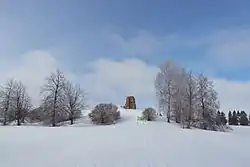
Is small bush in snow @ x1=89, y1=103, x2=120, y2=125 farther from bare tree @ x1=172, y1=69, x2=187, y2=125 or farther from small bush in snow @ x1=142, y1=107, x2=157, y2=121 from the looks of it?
bare tree @ x1=172, y1=69, x2=187, y2=125

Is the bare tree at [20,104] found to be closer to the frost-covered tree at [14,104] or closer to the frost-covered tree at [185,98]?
→ the frost-covered tree at [14,104]

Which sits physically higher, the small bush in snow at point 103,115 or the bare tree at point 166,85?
the bare tree at point 166,85

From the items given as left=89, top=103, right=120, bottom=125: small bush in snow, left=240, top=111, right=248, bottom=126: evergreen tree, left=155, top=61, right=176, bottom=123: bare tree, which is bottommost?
left=240, top=111, right=248, bottom=126: evergreen tree

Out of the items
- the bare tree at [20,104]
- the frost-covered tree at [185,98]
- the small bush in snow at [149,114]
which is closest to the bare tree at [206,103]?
the frost-covered tree at [185,98]

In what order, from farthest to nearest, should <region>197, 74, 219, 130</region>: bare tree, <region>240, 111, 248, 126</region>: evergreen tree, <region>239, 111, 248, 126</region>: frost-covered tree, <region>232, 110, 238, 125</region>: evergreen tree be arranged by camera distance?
<region>232, 110, 238, 125</region>: evergreen tree → <region>239, 111, 248, 126</region>: frost-covered tree → <region>240, 111, 248, 126</region>: evergreen tree → <region>197, 74, 219, 130</region>: bare tree

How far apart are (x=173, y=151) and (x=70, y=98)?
32267 millimetres

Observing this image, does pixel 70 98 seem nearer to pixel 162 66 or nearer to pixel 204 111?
pixel 162 66

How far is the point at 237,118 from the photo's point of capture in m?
77.9

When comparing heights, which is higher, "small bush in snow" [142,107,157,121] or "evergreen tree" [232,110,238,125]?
"small bush in snow" [142,107,157,121]

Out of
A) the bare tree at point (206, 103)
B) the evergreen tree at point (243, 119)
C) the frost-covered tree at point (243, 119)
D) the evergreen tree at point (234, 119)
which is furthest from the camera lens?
the evergreen tree at point (234, 119)

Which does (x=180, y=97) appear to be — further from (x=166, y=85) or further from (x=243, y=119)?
(x=243, y=119)

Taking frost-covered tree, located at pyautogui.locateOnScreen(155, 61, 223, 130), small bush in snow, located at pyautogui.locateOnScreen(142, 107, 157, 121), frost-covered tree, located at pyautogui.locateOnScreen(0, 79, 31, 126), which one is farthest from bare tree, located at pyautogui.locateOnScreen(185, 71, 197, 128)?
frost-covered tree, located at pyautogui.locateOnScreen(0, 79, 31, 126)

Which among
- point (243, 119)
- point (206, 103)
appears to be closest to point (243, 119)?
point (243, 119)

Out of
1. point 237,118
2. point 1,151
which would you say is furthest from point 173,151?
point 237,118
